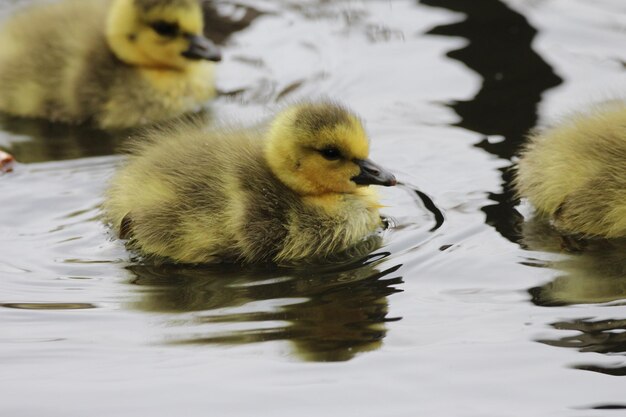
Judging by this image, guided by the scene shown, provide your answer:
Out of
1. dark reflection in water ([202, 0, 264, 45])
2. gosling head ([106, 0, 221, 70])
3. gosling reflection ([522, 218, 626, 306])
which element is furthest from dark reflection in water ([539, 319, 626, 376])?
dark reflection in water ([202, 0, 264, 45])

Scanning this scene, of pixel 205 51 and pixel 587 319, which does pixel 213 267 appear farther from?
pixel 205 51

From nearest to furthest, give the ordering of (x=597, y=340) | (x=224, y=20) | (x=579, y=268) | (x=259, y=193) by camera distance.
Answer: (x=597, y=340), (x=579, y=268), (x=259, y=193), (x=224, y=20)

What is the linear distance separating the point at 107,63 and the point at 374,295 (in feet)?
7.24

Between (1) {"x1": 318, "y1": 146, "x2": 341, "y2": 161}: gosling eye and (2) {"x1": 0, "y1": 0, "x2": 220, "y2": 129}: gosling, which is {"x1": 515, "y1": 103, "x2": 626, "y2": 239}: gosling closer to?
(1) {"x1": 318, "y1": 146, "x2": 341, "y2": 161}: gosling eye

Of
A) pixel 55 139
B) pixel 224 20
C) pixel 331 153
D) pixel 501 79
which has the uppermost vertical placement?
pixel 331 153

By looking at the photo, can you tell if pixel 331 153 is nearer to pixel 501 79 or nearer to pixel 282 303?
pixel 282 303

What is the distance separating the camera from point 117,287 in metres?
3.44

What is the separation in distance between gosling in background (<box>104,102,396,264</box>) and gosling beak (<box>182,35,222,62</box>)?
143 centimetres

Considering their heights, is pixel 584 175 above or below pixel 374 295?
→ above

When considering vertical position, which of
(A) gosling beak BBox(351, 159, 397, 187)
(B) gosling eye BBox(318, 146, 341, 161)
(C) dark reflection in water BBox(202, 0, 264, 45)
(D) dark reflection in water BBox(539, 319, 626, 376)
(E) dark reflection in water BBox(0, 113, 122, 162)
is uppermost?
→ (B) gosling eye BBox(318, 146, 341, 161)

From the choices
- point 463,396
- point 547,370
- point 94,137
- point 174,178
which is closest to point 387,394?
point 463,396

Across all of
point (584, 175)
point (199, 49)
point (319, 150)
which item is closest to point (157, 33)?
point (199, 49)

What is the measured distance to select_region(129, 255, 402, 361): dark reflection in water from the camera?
302 cm

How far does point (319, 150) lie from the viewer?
3.67m
